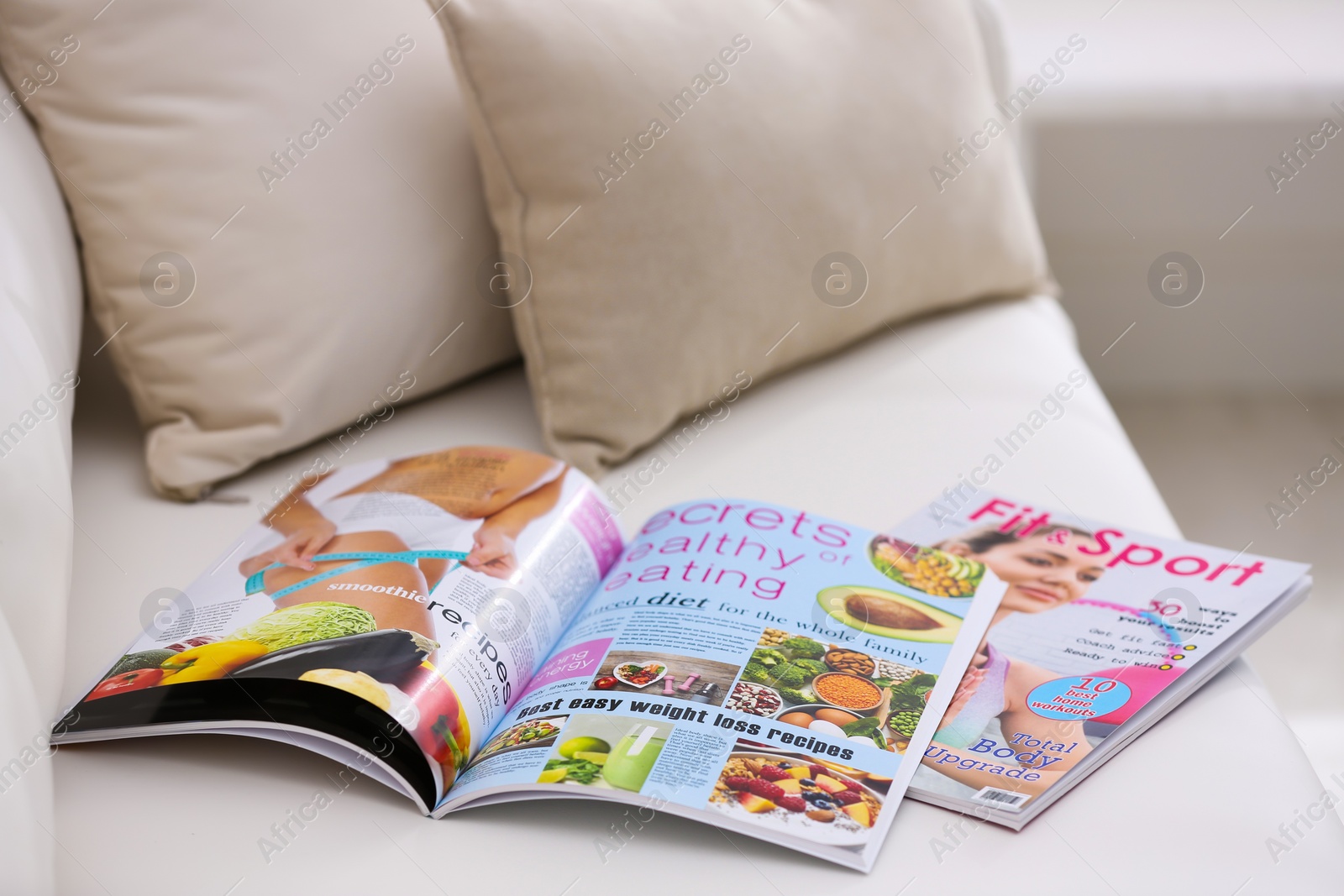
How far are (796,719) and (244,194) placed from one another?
594mm

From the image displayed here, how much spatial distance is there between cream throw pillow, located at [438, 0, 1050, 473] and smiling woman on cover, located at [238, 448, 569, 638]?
0.43 ft

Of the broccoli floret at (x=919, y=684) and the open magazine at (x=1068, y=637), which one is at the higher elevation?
the open magazine at (x=1068, y=637)

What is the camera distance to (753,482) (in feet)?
2.81

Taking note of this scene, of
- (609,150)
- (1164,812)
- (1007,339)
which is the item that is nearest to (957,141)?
(1007,339)

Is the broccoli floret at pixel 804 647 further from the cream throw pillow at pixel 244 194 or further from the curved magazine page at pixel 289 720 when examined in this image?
the cream throw pillow at pixel 244 194

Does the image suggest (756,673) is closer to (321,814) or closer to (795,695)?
(795,695)

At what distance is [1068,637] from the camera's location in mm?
655

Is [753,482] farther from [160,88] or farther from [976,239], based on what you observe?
[160,88]

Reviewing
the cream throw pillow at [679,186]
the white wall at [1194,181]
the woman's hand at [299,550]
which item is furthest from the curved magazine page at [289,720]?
the white wall at [1194,181]

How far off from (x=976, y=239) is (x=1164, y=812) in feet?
2.20

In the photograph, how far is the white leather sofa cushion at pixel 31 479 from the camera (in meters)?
0.48

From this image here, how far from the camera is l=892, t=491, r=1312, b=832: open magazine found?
568mm

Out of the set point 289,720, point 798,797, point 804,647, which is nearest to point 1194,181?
point 804,647

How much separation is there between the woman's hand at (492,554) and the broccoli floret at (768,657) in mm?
170
